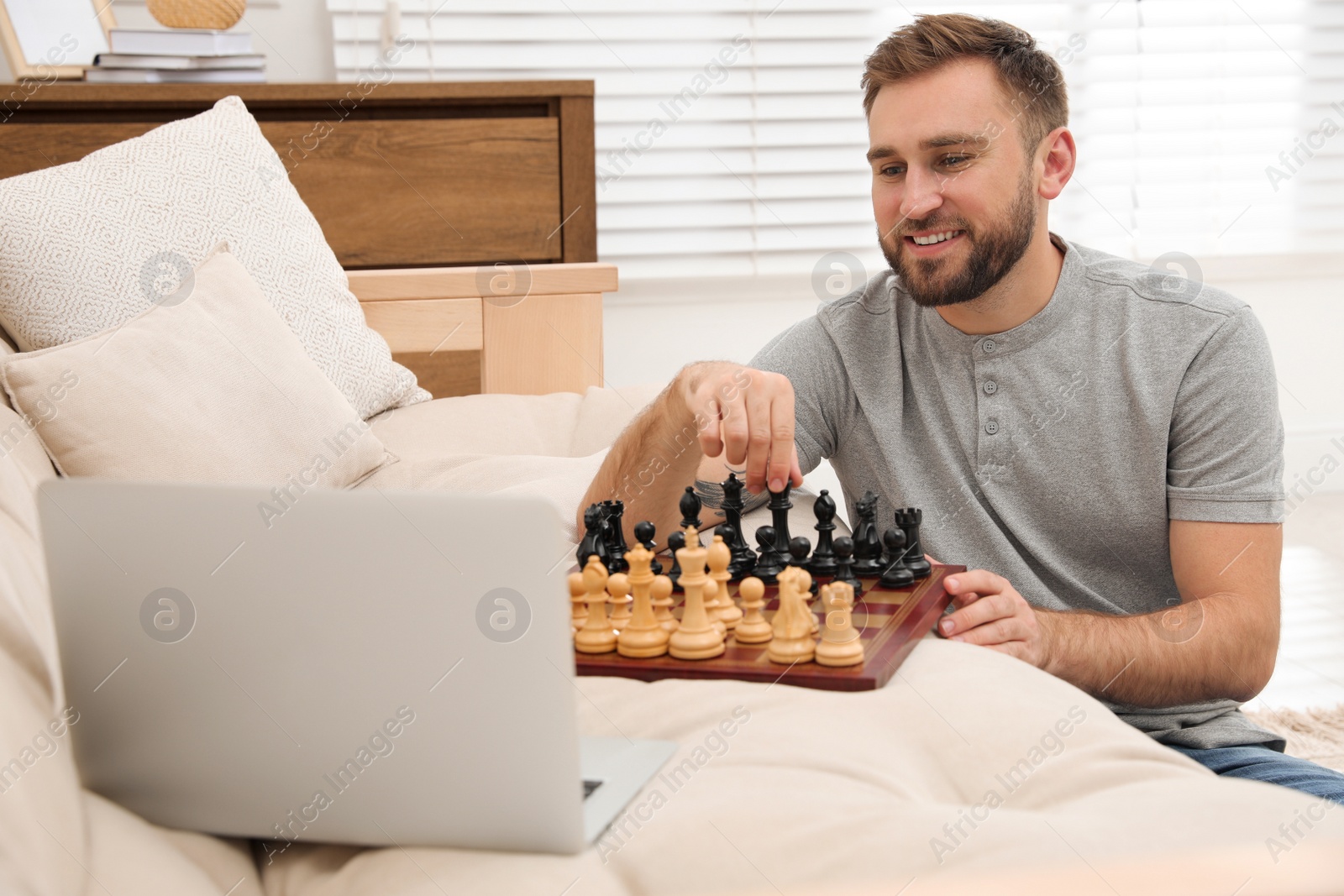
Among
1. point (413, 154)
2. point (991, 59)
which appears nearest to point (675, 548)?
point (991, 59)

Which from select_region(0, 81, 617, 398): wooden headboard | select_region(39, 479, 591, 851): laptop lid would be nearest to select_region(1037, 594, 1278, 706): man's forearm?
select_region(39, 479, 591, 851): laptop lid

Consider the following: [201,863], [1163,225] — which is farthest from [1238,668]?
[1163,225]

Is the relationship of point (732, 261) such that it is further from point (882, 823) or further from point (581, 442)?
point (882, 823)

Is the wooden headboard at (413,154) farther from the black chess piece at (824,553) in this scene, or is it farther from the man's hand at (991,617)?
the man's hand at (991,617)

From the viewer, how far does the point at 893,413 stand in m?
1.52

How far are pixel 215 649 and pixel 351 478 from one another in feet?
2.97

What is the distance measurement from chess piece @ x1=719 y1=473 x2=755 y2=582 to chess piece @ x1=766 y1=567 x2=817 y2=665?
21cm

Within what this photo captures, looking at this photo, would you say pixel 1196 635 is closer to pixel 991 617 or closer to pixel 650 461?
pixel 991 617

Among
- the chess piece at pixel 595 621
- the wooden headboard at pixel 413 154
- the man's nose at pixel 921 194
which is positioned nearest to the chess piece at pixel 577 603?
the chess piece at pixel 595 621

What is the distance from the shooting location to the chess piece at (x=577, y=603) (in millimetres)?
962

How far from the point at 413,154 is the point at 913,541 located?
5.60ft

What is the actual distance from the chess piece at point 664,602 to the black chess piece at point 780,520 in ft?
0.65

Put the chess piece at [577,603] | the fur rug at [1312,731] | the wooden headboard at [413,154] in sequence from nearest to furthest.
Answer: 1. the chess piece at [577,603]
2. the fur rug at [1312,731]
3. the wooden headboard at [413,154]

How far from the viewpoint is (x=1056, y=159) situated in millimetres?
1578
